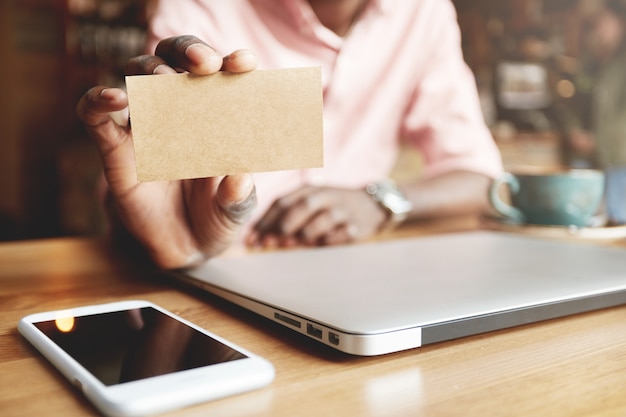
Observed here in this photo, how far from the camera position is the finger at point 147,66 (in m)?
0.43

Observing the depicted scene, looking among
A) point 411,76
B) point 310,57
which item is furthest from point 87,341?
point 411,76

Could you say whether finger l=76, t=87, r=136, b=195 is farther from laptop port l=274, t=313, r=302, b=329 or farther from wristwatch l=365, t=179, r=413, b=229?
wristwatch l=365, t=179, r=413, b=229

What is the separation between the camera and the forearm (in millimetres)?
979

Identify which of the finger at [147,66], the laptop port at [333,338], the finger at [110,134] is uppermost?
the finger at [147,66]

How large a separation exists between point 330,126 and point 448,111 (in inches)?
9.4

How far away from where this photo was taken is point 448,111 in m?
1.13

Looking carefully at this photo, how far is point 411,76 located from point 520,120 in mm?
1476

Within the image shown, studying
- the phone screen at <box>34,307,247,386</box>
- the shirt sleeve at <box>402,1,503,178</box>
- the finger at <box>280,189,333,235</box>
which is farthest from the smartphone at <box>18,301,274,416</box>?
the shirt sleeve at <box>402,1,503,178</box>

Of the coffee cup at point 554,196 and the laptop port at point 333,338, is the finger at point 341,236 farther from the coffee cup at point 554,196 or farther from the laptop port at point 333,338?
the laptop port at point 333,338

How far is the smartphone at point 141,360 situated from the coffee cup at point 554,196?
58cm

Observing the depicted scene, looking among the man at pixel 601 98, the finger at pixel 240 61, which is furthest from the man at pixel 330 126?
the man at pixel 601 98

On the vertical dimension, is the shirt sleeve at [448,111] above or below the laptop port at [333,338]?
above

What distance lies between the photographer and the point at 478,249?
0.60 meters

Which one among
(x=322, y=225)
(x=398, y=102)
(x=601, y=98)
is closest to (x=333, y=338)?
(x=322, y=225)
